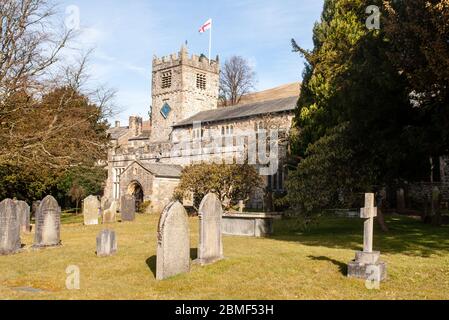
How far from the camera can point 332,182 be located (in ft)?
49.7

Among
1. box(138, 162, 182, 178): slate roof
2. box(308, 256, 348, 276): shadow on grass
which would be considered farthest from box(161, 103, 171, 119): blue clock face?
box(308, 256, 348, 276): shadow on grass

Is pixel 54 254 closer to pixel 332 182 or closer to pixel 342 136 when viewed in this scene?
pixel 332 182

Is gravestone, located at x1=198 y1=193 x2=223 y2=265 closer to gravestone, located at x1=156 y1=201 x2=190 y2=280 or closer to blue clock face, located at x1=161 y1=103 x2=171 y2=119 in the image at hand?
gravestone, located at x1=156 y1=201 x2=190 y2=280

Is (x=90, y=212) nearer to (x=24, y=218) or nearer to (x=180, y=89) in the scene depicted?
(x=24, y=218)

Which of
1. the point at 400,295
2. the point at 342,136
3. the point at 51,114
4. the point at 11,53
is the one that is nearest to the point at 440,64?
the point at 342,136

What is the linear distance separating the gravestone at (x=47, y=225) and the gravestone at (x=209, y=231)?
608cm

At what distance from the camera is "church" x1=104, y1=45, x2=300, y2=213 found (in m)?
31.4

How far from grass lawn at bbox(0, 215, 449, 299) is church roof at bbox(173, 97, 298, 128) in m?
23.9

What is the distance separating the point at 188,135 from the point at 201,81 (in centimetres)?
983

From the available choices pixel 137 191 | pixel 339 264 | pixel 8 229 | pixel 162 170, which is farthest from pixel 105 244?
pixel 137 191

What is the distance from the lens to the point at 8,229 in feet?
41.8

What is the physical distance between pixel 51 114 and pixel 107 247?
42.5 feet

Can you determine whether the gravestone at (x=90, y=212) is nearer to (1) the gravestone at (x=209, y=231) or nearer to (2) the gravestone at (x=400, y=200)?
(1) the gravestone at (x=209, y=231)
